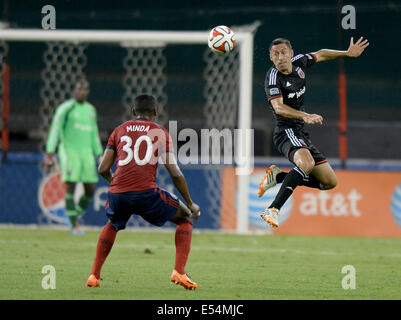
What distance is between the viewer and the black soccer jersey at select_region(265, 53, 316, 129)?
865cm

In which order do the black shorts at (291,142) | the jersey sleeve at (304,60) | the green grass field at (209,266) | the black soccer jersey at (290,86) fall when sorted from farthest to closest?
the jersey sleeve at (304,60) < the black shorts at (291,142) < the black soccer jersey at (290,86) < the green grass field at (209,266)

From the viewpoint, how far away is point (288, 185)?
861 cm

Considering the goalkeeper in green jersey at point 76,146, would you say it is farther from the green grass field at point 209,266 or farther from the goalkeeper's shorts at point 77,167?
the green grass field at point 209,266

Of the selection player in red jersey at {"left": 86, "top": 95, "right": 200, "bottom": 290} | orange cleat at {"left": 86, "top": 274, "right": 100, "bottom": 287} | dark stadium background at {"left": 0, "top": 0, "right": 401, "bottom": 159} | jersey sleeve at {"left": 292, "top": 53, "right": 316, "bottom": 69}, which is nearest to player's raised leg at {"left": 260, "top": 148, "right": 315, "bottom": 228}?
Result: jersey sleeve at {"left": 292, "top": 53, "right": 316, "bottom": 69}

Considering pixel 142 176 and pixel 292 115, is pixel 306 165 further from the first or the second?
pixel 142 176

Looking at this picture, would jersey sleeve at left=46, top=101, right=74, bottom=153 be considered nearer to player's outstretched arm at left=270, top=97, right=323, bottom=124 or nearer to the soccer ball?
the soccer ball

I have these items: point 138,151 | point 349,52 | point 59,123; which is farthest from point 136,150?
point 59,123

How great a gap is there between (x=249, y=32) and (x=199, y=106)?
342 inches

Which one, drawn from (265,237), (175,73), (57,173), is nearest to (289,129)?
(265,237)

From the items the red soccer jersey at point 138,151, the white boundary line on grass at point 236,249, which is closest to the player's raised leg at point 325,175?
the white boundary line on grass at point 236,249

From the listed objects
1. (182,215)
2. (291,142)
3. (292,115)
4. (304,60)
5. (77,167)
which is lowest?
(182,215)

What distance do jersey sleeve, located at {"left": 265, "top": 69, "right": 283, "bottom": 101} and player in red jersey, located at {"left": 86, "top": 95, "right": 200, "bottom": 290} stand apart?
1.86m

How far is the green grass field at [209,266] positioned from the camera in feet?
22.8

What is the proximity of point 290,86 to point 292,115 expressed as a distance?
54 cm
